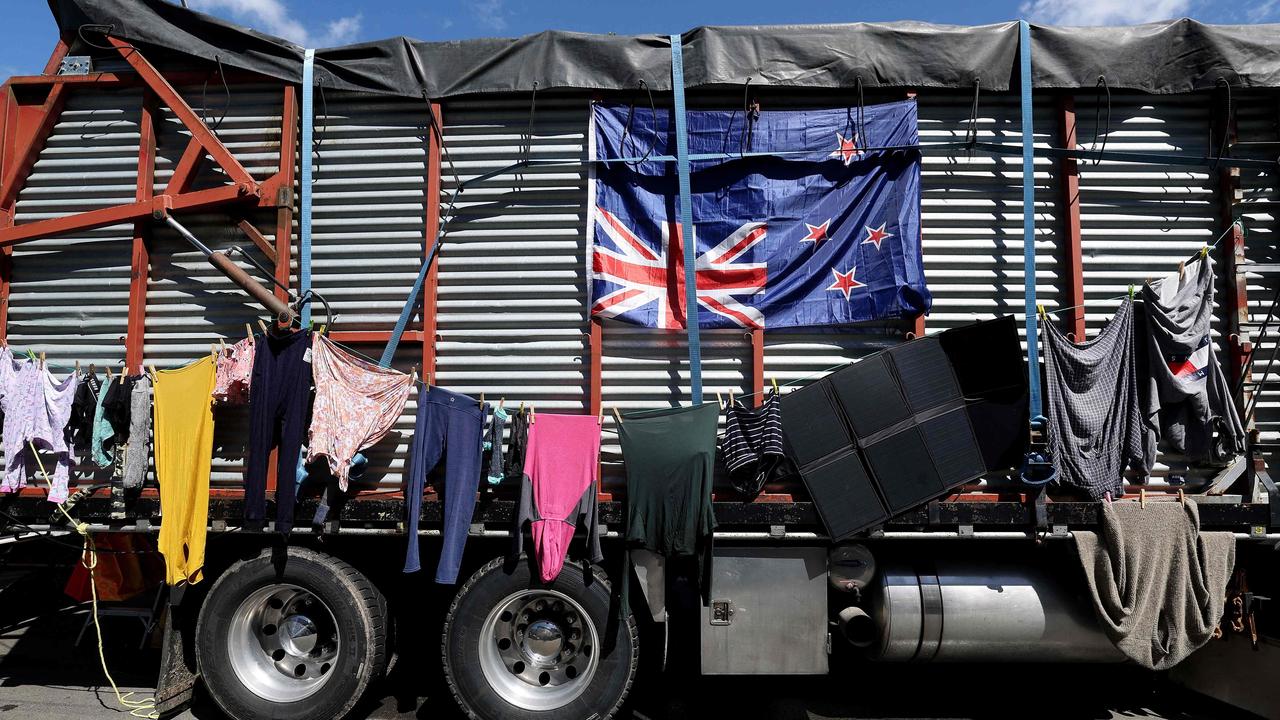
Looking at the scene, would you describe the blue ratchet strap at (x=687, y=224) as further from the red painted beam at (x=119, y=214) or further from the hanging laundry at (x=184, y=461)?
the hanging laundry at (x=184, y=461)

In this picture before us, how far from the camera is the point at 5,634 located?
22.8ft

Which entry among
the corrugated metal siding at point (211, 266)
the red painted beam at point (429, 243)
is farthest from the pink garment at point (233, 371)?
the red painted beam at point (429, 243)

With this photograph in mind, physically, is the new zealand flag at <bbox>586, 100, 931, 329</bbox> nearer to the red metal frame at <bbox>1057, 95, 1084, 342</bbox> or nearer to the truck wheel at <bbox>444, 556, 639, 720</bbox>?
the red metal frame at <bbox>1057, 95, 1084, 342</bbox>

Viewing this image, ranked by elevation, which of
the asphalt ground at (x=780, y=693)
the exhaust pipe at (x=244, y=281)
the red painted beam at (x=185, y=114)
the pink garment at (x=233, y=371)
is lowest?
the asphalt ground at (x=780, y=693)

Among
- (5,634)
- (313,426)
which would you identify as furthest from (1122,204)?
(5,634)

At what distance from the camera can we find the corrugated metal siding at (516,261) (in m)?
5.30

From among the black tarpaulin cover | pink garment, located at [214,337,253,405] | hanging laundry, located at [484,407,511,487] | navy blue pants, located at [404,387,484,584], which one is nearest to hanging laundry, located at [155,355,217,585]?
pink garment, located at [214,337,253,405]

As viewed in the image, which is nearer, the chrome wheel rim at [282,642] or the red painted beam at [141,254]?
the chrome wheel rim at [282,642]

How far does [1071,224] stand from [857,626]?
326 centimetres

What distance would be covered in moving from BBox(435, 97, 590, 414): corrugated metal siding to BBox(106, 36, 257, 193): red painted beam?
4.99ft

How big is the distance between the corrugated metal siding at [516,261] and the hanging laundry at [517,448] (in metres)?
0.21

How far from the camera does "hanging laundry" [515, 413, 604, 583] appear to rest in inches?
193

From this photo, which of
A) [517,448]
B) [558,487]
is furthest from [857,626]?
[517,448]

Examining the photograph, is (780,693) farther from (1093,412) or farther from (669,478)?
(1093,412)
